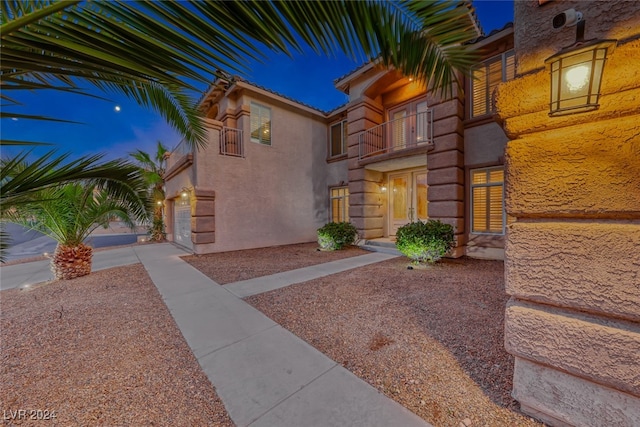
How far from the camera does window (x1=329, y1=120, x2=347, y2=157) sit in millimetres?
11672

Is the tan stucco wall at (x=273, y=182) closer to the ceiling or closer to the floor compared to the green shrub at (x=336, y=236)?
closer to the ceiling

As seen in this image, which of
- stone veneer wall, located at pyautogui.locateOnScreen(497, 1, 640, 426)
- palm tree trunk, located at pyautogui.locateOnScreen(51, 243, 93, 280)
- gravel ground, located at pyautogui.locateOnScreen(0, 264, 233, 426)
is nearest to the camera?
stone veneer wall, located at pyautogui.locateOnScreen(497, 1, 640, 426)

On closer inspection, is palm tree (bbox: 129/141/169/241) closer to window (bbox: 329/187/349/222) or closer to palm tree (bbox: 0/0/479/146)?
window (bbox: 329/187/349/222)

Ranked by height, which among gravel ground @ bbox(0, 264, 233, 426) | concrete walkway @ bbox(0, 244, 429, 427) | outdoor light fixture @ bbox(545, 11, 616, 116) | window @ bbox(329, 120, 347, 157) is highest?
window @ bbox(329, 120, 347, 157)

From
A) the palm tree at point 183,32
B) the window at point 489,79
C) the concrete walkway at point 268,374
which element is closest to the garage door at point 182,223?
the concrete walkway at point 268,374

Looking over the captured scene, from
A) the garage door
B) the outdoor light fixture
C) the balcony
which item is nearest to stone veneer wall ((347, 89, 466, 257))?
the outdoor light fixture

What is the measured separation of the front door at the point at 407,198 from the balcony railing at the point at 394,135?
1293 mm

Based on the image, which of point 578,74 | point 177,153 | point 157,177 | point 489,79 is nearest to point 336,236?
point 489,79

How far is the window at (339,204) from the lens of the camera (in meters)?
11.6

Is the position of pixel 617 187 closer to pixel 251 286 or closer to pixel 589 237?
pixel 589 237

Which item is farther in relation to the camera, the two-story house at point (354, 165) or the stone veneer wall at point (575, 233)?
the two-story house at point (354, 165)

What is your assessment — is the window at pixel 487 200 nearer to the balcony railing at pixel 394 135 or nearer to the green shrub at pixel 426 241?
the green shrub at pixel 426 241

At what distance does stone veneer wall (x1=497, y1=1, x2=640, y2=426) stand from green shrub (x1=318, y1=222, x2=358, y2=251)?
23.8 ft

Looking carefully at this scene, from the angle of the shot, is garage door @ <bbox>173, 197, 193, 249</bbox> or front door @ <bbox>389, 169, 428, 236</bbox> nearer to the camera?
front door @ <bbox>389, 169, 428, 236</bbox>
